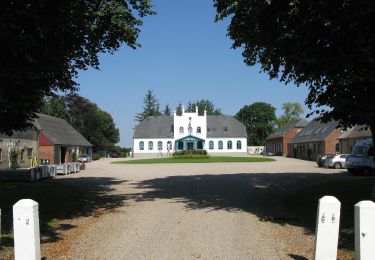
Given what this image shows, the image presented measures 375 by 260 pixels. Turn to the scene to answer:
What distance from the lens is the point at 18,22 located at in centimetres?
1172

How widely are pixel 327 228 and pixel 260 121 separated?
128667 mm

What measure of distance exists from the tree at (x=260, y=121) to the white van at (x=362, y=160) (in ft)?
331

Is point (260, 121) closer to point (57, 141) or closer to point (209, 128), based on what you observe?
point (209, 128)

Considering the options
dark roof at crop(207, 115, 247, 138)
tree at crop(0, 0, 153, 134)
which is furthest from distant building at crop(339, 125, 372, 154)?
tree at crop(0, 0, 153, 134)

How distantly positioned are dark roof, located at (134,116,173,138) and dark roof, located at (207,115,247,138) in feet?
25.8

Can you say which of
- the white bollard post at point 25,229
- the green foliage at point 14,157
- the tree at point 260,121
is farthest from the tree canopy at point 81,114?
the white bollard post at point 25,229

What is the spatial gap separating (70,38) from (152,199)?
7059 mm

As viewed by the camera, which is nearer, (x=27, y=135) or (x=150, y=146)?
(x=27, y=135)

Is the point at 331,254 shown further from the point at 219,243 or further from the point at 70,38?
the point at 70,38

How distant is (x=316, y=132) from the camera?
2808 inches

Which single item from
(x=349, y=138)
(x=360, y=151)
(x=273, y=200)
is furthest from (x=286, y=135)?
(x=273, y=200)

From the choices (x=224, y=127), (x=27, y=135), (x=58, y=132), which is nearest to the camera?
(x=27, y=135)

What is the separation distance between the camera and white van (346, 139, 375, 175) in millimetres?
31156

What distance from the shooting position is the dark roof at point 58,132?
196 feet
